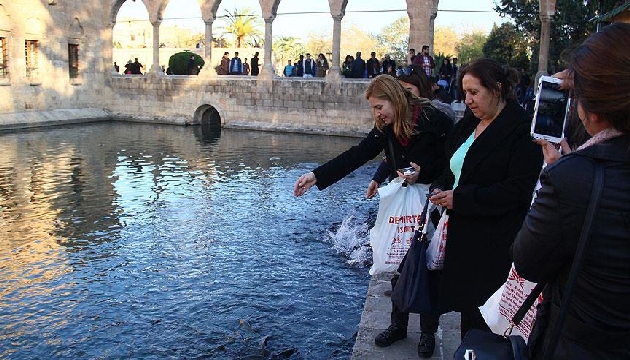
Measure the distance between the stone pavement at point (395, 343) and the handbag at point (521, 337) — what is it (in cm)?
162

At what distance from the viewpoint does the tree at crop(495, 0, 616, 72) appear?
2055 centimetres

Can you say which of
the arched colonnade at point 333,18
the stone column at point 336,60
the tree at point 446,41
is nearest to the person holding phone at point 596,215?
the arched colonnade at point 333,18

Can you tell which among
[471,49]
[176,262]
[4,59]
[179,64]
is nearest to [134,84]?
[179,64]

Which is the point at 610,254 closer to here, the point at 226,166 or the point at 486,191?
the point at 486,191

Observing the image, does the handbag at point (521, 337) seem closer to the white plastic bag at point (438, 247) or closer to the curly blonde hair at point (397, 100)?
the white plastic bag at point (438, 247)

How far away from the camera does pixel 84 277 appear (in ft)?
18.6

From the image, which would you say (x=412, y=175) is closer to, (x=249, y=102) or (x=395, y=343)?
(x=395, y=343)

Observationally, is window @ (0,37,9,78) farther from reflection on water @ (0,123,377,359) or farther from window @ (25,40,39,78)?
reflection on water @ (0,123,377,359)

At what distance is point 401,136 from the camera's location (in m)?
3.35

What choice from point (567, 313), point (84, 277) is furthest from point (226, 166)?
point (567, 313)

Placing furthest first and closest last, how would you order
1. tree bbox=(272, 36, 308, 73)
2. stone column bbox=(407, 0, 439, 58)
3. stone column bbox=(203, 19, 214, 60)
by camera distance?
tree bbox=(272, 36, 308, 73) < stone column bbox=(203, 19, 214, 60) < stone column bbox=(407, 0, 439, 58)

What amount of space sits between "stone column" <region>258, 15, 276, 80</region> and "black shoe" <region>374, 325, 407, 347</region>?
18273 millimetres

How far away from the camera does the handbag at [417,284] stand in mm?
2918

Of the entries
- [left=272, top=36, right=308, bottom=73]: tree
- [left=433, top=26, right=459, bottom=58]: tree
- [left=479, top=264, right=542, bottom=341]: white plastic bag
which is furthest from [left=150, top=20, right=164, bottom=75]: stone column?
[left=433, top=26, right=459, bottom=58]: tree
